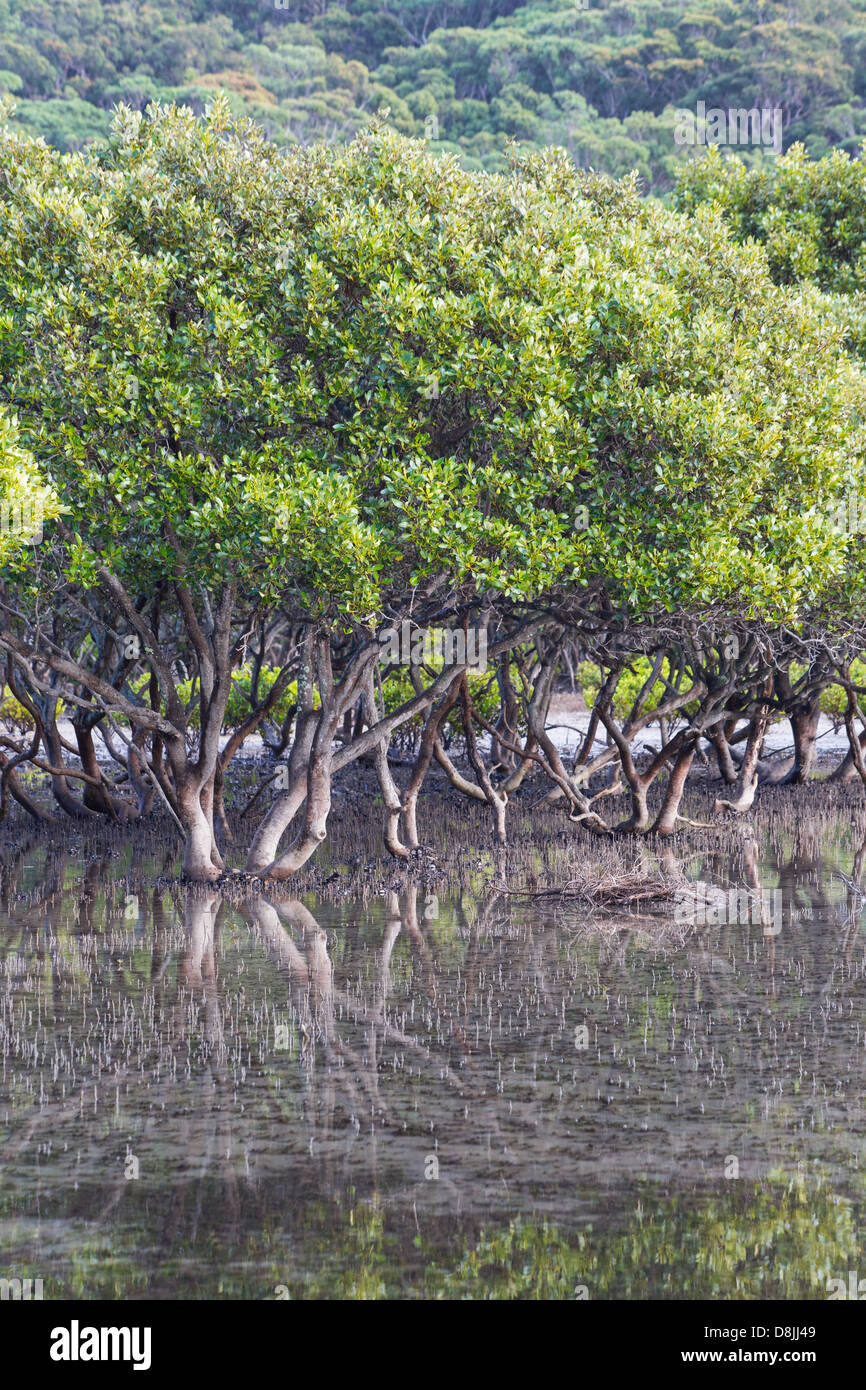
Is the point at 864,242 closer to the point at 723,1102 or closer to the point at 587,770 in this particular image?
the point at 587,770

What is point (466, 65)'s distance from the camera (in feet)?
→ 257

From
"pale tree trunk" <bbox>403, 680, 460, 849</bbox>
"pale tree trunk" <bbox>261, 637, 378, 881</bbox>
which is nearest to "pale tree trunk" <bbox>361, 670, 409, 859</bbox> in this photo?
"pale tree trunk" <bbox>403, 680, 460, 849</bbox>

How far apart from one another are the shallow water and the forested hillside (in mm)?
60259

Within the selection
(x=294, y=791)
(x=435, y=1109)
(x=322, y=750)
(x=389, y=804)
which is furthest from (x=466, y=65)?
(x=435, y=1109)

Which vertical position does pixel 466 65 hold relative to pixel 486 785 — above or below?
above

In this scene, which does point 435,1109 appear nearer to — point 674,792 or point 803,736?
point 674,792

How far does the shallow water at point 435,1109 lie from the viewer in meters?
6.07

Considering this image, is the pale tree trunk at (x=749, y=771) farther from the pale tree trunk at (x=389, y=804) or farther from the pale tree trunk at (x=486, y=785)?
the pale tree trunk at (x=389, y=804)

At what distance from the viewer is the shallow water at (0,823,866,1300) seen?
6074 millimetres

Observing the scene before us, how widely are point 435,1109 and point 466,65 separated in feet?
262

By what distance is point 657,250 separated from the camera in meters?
16.6

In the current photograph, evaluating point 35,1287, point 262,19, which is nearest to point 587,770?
point 35,1287

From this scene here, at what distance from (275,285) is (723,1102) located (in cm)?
957

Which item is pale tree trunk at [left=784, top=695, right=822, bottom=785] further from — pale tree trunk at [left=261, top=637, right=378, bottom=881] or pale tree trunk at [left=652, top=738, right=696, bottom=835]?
pale tree trunk at [left=261, top=637, right=378, bottom=881]
